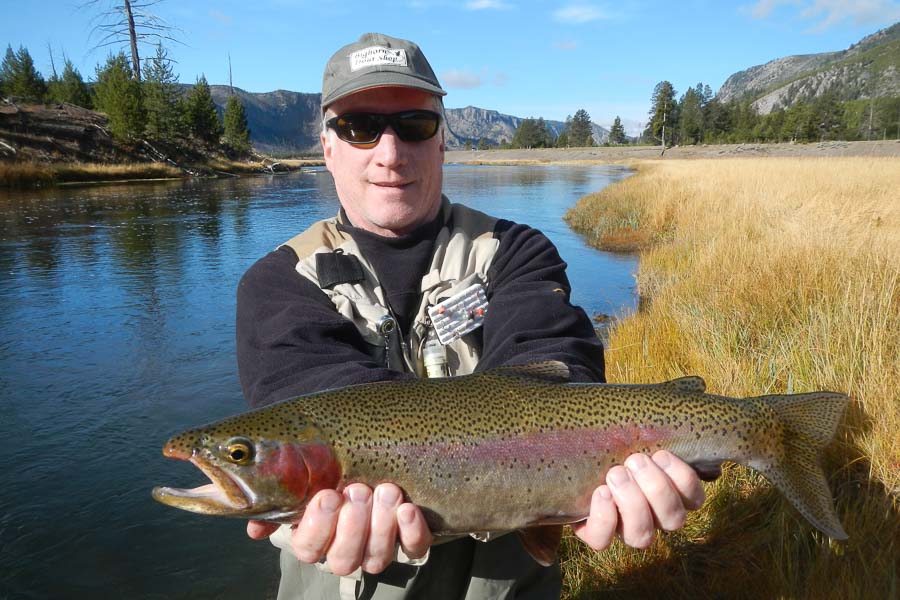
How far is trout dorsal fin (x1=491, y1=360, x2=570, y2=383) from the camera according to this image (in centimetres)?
224

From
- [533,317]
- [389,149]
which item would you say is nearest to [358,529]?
[533,317]

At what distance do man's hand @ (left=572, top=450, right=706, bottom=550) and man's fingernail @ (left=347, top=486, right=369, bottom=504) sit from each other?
2.70ft

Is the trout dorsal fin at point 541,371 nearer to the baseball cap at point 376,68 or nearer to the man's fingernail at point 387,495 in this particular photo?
the man's fingernail at point 387,495

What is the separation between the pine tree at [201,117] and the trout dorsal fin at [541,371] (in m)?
64.9

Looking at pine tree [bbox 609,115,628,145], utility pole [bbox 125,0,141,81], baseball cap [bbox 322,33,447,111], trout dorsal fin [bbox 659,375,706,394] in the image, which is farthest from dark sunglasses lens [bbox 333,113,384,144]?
pine tree [bbox 609,115,628,145]

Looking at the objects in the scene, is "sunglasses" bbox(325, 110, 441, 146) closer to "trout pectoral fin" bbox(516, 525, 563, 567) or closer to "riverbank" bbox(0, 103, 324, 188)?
"trout pectoral fin" bbox(516, 525, 563, 567)

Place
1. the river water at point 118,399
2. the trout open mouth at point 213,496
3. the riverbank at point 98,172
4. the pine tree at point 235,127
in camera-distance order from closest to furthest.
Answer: the trout open mouth at point 213,496 < the river water at point 118,399 < the riverbank at point 98,172 < the pine tree at point 235,127

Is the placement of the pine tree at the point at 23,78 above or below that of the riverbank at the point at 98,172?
above

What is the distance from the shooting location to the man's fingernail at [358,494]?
1.86 m

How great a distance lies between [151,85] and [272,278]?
61949 millimetres

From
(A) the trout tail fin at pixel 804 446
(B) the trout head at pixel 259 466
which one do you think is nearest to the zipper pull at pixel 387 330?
(B) the trout head at pixel 259 466

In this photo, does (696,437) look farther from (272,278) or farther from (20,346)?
(20,346)

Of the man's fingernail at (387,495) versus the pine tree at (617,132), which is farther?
the pine tree at (617,132)

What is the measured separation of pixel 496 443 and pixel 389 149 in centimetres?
147
